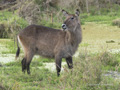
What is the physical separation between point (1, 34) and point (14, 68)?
6064 mm

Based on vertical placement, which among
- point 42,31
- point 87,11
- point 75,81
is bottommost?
point 87,11

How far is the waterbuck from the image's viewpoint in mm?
5910

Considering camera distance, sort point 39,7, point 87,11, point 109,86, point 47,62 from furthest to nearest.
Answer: point 87,11
point 39,7
point 47,62
point 109,86

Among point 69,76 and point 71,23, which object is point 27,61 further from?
point 69,76

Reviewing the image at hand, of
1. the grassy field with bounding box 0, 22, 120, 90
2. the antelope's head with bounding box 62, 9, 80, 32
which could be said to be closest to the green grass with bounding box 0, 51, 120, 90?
the grassy field with bounding box 0, 22, 120, 90

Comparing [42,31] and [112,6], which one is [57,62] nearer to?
[42,31]

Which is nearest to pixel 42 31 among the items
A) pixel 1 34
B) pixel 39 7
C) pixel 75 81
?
pixel 75 81

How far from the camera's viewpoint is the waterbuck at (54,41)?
19.4ft

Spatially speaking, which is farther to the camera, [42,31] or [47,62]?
[47,62]

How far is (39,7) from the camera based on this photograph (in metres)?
14.1

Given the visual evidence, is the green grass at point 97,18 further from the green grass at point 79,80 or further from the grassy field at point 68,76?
the green grass at point 79,80

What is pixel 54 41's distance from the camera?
6.11 m

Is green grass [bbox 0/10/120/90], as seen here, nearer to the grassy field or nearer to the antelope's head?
the grassy field

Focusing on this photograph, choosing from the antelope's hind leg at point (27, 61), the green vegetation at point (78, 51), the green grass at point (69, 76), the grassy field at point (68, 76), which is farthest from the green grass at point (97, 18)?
the antelope's hind leg at point (27, 61)
